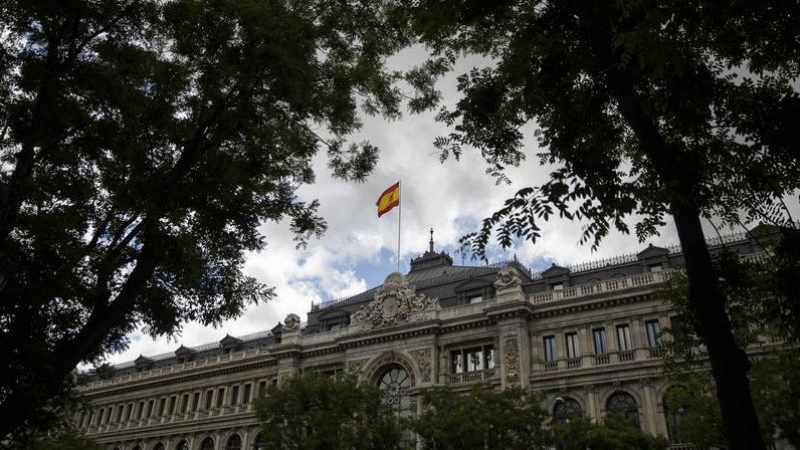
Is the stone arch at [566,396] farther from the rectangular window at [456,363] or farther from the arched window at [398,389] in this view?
the arched window at [398,389]

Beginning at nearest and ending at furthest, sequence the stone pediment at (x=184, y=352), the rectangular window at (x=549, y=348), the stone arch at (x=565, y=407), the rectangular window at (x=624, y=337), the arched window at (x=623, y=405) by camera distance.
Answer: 1. the arched window at (x=623, y=405)
2. the stone arch at (x=565, y=407)
3. the rectangular window at (x=624, y=337)
4. the rectangular window at (x=549, y=348)
5. the stone pediment at (x=184, y=352)

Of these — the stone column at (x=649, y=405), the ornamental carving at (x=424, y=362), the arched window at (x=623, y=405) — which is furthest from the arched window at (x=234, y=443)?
the stone column at (x=649, y=405)

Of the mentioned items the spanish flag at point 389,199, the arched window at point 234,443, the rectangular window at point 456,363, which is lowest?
the arched window at point 234,443

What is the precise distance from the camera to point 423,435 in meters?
26.7

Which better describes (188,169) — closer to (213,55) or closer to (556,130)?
(213,55)

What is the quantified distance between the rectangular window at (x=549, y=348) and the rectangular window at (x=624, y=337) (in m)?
3.59

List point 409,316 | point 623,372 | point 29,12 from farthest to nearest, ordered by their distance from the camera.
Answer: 1. point 409,316
2. point 623,372
3. point 29,12

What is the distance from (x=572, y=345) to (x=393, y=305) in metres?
11.9

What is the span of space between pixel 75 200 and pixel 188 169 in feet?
7.85

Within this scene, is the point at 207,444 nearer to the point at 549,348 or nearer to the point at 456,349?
the point at 456,349

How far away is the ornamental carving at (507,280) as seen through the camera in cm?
3725

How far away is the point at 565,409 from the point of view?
33.4 meters

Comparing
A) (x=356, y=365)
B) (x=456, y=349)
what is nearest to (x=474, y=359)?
(x=456, y=349)

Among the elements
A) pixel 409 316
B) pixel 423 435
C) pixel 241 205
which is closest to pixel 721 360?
pixel 241 205
